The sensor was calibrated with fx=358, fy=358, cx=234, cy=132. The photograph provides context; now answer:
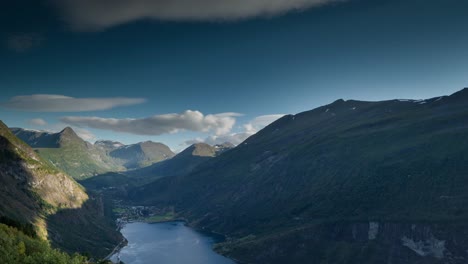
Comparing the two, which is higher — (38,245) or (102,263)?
(38,245)

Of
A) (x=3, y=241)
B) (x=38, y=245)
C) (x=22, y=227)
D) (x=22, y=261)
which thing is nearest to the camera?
(x=22, y=261)

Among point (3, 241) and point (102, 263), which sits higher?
point (3, 241)

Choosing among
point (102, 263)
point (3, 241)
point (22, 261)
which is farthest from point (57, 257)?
point (102, 263)

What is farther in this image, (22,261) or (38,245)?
(38,245)

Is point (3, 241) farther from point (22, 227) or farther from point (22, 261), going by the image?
point (22, 227)

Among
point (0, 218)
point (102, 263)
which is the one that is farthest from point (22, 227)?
point (102, 263)

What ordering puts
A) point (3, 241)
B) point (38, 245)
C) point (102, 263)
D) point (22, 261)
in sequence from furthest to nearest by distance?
point (102, 263)
point (38, 245)
point (3, 241)
point (22, 261)

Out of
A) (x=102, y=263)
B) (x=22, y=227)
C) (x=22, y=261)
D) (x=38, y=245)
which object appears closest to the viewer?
(x=22, y=261)

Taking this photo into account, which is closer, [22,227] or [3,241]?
[3,241]

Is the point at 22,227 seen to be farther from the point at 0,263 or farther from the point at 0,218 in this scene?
the point at 0,263
